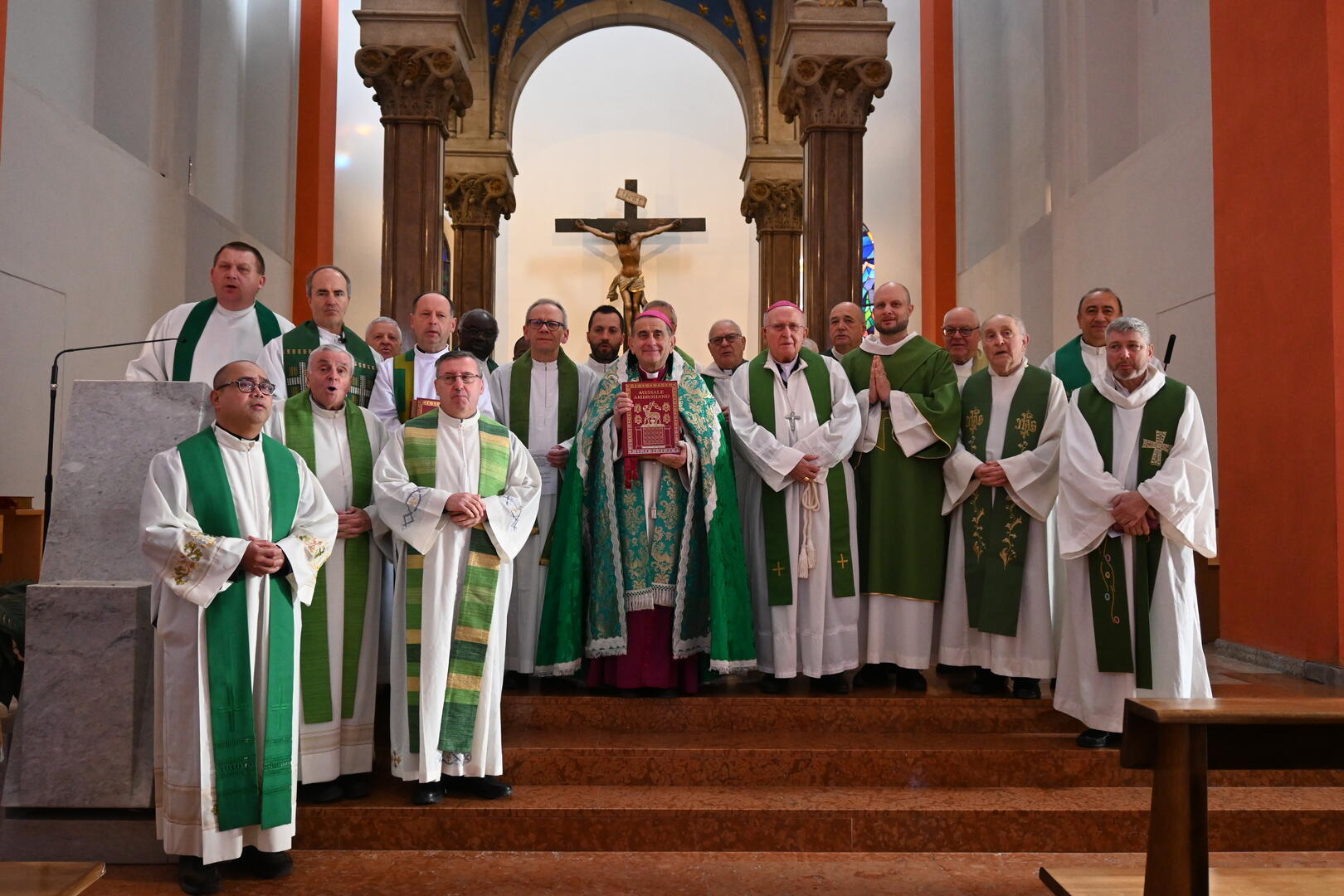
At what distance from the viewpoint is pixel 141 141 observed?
29.6 feet

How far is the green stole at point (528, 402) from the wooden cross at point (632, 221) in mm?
13011

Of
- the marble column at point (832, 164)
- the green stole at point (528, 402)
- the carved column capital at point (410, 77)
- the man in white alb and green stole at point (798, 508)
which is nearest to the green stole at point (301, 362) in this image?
the green stole at point (528, 402)

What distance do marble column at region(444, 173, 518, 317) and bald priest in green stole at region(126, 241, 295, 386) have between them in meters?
8.75

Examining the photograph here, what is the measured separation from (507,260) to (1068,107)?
11.1 m

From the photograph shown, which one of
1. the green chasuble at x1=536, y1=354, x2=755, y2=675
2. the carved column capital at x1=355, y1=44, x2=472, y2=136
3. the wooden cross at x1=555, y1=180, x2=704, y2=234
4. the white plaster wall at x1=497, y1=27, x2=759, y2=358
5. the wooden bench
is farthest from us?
the white plaster wall at x1=497, y1=27, x2=759, y2=358

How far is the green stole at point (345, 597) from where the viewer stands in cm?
408

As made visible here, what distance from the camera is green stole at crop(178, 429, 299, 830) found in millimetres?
3568

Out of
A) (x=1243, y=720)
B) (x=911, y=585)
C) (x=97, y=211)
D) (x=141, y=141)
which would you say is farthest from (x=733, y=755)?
(x=141, y=141)

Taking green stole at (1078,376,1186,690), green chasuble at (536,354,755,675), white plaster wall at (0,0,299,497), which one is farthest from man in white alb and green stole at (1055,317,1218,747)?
white plaster wall at (0,0,299,497)

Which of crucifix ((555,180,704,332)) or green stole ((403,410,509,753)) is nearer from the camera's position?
green stole ((403,410,509,753))

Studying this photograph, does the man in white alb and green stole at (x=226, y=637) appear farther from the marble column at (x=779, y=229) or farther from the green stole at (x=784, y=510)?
the marble column at (x=779, y=229)

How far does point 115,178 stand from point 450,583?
6.22 metres

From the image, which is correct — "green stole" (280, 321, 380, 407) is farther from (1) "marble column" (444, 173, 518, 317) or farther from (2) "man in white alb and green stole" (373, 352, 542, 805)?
(1) "marble column" (444, 173, 518, 317)

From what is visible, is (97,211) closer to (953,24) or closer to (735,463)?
(735,463)
